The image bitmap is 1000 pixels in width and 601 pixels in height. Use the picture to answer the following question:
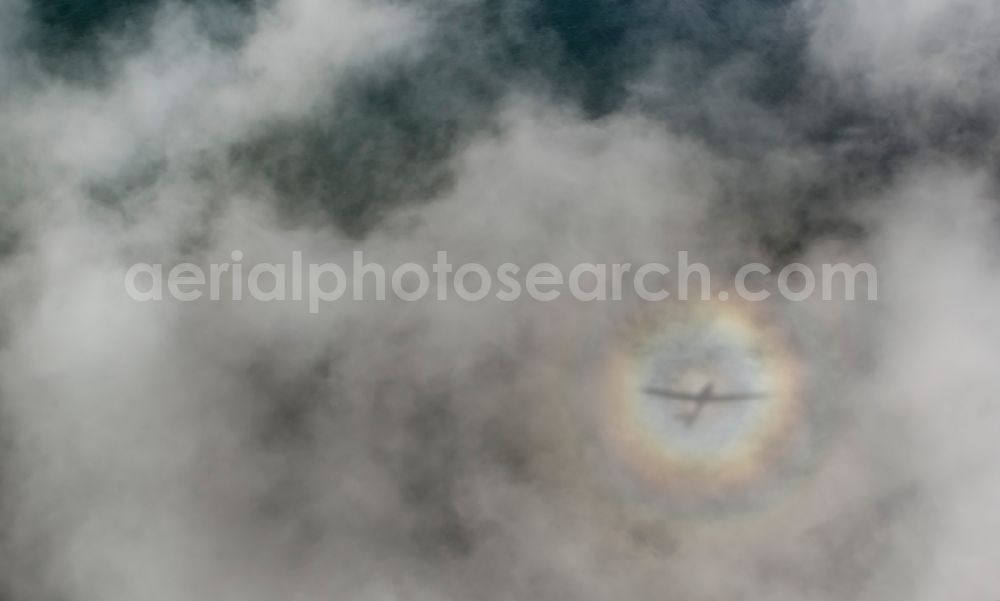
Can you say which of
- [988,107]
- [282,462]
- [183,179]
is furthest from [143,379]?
[988,107]

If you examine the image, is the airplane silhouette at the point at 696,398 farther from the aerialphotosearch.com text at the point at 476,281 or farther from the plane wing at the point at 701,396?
the aerialphotosearch.com text at the point at 476,281

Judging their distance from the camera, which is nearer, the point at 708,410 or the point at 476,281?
the point at 708,410

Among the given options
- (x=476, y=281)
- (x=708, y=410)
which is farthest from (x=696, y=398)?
(x=476, y=281)

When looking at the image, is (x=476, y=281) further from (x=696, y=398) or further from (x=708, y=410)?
(x=708, y=410)

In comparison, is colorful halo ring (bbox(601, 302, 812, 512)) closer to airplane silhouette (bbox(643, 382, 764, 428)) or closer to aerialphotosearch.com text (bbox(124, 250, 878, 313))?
airplane silhouette (bbox(643, 382, 764, 428))

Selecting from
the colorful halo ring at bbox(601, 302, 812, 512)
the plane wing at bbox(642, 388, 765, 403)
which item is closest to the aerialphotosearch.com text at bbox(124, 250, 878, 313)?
the colorful halo ring at bbox(601, 302, 812, 512)

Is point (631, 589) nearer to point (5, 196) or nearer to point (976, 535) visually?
point (976, 535)

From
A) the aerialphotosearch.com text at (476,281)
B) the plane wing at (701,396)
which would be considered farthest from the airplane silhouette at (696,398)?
the aerialphotosearch.com text at (476,281)
